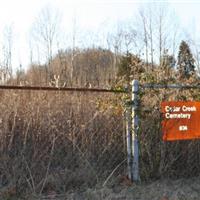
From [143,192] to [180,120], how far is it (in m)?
1.28

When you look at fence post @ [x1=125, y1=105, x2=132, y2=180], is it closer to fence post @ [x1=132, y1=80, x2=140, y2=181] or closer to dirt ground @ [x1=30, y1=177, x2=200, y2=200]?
fence post @ [x1=132, y1=80, x2=140, y2=181]

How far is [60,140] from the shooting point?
19.3 feet

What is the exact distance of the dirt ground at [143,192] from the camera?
532 cm

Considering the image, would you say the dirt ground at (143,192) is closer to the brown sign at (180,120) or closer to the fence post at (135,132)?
the fence post at (135,132)

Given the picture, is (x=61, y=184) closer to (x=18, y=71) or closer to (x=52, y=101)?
(x=52, y=101)

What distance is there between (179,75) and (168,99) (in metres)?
0.62

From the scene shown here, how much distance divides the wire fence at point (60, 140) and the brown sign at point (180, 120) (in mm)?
648

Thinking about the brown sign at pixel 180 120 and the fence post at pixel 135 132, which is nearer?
the fence post at pixel 135 132

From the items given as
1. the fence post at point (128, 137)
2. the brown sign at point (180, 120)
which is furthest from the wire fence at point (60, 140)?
the brown sign at point (180, 120)

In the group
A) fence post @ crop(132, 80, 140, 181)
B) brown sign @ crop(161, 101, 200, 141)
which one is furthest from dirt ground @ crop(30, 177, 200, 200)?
brown sign @ crop(161, 101, 200, 141)

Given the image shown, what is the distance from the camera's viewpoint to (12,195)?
5.17m

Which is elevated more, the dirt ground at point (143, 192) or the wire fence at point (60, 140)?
the wire fence at point (60, 140)

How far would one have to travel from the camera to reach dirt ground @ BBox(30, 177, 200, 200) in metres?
5.32

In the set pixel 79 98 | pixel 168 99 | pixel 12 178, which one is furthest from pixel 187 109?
pixel 12 178
